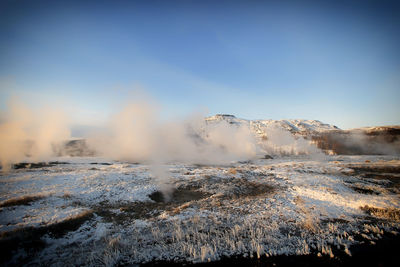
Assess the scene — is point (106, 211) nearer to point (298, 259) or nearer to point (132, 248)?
point (132, 248)

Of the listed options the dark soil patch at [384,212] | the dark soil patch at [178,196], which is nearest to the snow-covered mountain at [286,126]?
the dark soil patch at [178,196]

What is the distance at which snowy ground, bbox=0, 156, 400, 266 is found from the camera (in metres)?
5.61

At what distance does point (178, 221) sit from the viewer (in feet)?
25.8

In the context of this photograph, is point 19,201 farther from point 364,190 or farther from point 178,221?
point 364,190

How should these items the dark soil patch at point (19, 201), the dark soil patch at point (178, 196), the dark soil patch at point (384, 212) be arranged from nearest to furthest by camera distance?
1. the dark soil patch at point (384, 212)
2. the dark soil patch at point (19, 201)
3. the dark soil patch at point (178, 196)

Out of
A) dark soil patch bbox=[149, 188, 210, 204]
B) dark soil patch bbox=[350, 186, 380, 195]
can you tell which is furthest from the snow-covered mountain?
dark soil patch bbox=[149, 188, 210, 204]

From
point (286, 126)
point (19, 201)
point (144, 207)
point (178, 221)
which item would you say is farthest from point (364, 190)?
point (286, 126)

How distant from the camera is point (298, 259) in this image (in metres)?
5.14

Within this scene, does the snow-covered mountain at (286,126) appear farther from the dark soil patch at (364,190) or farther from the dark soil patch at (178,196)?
the dark soil patch at (178,196)

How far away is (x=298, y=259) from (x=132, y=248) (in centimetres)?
541

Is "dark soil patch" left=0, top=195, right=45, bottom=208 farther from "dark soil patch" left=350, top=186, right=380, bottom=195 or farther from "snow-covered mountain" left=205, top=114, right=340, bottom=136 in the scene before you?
"snow-covered mountain" left=205, top=114, right=340, bottom=136

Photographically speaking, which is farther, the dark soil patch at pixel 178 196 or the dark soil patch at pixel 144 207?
the dark soil patch at pixel 178 196

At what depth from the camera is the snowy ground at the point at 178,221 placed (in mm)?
5605

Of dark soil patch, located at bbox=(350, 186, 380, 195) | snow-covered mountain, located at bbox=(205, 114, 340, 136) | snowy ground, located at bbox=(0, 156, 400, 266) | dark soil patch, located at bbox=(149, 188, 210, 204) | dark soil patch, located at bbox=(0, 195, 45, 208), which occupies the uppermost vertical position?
snow-covered mountain, located at bbox=(205, 114, 340, 136)
